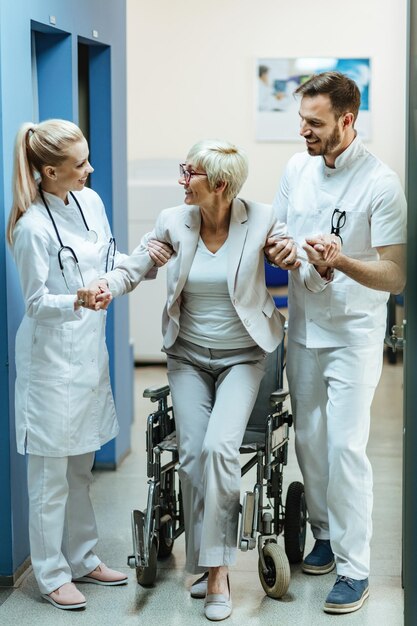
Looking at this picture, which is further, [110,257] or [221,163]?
[110,257]

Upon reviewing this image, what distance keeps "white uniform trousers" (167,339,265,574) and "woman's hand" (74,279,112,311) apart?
37cm

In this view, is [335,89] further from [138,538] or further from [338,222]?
[138,538]

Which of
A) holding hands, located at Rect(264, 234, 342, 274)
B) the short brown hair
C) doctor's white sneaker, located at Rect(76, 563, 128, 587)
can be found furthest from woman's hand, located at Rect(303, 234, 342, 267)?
doctor's white sneaker, located at Rect(76, 563, 128, 587)

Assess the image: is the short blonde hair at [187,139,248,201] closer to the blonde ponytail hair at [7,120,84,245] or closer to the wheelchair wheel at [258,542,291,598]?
the blonde ponytail hair at [7,120,84,245]

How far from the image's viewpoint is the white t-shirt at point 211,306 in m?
3.34

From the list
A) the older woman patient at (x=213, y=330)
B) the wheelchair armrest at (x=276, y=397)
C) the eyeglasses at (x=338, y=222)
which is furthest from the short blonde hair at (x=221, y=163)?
the wheelchair armrest at (x=276, y=397)

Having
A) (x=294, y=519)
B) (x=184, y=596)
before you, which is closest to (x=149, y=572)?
(x=184, y=596)

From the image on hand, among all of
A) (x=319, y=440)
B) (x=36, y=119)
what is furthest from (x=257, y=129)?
(x=319, y=440)

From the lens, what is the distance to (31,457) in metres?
3.32

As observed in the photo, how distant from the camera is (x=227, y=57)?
317 inches

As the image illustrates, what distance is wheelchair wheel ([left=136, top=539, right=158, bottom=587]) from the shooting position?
3421 mm

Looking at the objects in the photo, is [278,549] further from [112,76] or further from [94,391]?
[112,76]

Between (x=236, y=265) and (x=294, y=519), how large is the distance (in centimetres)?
97

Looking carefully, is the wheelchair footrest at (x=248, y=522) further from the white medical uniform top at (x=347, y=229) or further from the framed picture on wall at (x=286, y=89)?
the framed picture on wall at (x=286, y=89)
